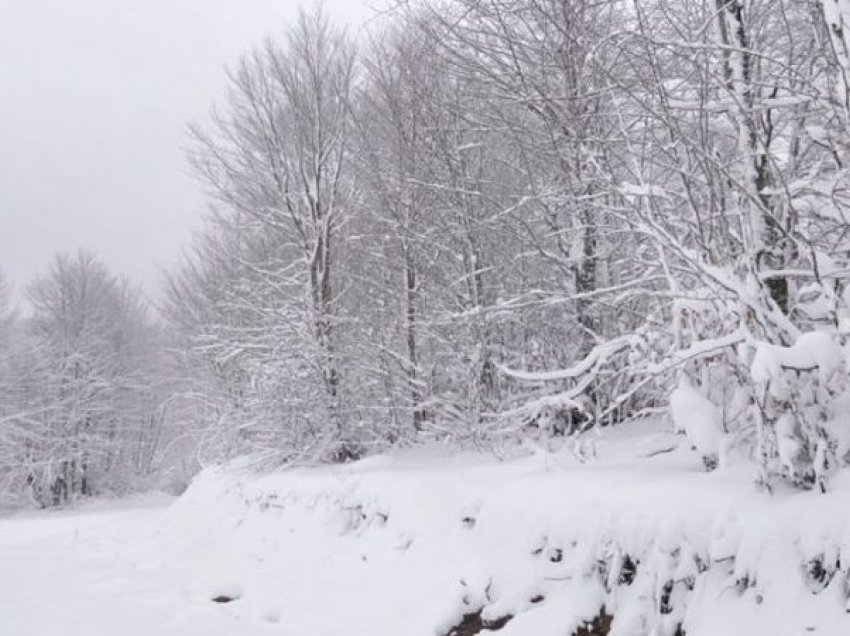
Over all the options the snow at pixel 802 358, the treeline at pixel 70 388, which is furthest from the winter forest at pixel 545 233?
the treeline at pixel 70 388

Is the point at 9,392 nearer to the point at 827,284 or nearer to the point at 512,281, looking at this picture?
the point at 512,281

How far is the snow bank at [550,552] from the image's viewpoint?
317 cm

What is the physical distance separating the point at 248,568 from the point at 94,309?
26.4 metres

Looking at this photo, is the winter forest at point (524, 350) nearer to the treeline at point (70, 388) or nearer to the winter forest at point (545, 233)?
the winter forest at point (545, 233)

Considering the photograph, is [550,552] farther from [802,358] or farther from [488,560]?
[802,358]

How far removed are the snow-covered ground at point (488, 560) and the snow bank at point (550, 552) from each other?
0.01 meters

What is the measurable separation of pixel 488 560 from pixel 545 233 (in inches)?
184

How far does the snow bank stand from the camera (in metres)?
3.17

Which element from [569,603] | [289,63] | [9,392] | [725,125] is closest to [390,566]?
[569,603]

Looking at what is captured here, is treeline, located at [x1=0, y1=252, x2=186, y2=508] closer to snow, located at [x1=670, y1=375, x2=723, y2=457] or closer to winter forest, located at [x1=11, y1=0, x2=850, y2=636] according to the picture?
winter forest, located at [x1=11, y1=0, x2=850, y2=636]

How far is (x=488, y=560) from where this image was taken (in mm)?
4996

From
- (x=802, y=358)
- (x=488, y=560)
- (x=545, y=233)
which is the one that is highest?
(x=545, y=233)

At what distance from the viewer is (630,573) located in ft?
12.9

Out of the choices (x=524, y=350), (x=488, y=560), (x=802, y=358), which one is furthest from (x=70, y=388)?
(x=802, y=358)
